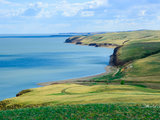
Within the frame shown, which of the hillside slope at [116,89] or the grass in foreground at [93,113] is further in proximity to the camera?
the hillside slope at [116,89]

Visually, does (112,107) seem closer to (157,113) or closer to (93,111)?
(93,111)

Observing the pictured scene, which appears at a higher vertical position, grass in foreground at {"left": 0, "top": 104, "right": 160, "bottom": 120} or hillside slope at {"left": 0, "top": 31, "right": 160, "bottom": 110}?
grass in foreground at {"left": 0, "top": 104, "right": 160, "bottom": 120}

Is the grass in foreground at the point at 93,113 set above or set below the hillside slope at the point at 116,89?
above

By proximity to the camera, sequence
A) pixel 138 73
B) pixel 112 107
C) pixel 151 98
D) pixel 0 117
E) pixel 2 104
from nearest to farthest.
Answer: pixel 0 117
pixel 112 107
pixel 151 98
pixel 2 104
pixel 138 73

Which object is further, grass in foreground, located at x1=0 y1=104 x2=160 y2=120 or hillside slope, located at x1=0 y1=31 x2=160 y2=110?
hillside slope, located at x1=0 y1=31 x2=160 y2=110

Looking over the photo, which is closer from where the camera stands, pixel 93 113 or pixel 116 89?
pixel 93 113

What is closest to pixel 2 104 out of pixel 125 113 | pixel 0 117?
pixel 0 117

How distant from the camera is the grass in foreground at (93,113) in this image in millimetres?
27712

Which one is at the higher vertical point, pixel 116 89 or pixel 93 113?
pixel 93 113

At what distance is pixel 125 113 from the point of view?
28906 millimetres

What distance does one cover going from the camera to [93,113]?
2920 centimetres

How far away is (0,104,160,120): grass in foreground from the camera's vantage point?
90.9ft

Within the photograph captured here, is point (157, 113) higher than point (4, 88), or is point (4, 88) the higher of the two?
point (157, 113)

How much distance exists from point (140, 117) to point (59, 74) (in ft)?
263
